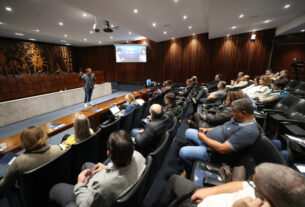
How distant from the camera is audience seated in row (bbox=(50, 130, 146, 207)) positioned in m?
0.86

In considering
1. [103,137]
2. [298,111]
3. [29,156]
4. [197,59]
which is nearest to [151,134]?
[103,137]

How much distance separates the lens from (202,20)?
516 centimetres

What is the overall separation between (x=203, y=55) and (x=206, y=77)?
4.30 feet

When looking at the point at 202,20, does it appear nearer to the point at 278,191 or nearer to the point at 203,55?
the point at 203,55

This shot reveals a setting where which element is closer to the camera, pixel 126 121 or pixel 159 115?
pixel 159 115

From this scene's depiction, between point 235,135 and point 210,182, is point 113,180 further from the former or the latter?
point 235,135

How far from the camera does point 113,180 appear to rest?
90cm

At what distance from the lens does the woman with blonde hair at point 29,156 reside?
120 centimetres

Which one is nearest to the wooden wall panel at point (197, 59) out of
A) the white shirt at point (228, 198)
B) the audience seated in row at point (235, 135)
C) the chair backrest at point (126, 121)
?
the chair backrest at point (126, 121)

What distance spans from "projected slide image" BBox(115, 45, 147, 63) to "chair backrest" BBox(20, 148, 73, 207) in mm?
8716

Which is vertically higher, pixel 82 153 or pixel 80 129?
pixel 80 129

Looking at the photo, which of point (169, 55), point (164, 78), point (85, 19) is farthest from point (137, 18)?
point (164, 78)

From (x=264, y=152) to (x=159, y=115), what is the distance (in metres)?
1.21

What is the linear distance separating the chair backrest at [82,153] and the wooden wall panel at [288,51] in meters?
8.81
